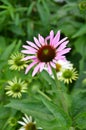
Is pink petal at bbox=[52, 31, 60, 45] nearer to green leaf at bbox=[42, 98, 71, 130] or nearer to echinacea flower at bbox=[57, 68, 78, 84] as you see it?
green leaf at bbox=[42, 98, 71, 130]

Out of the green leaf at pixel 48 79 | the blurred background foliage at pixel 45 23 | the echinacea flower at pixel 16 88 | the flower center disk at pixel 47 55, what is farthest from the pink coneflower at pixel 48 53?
the blurred background foliage at pixel 45 23

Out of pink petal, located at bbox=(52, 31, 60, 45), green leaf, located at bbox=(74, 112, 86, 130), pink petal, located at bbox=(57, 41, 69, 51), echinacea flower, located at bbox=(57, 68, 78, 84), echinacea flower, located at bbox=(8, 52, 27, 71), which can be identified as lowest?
green leaf, located at bbox=(74, 112, 86, 130)

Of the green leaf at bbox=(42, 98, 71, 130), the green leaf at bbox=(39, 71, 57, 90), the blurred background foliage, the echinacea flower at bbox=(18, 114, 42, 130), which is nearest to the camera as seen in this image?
the green leaf at bbox=(42, 98, 71, 130)

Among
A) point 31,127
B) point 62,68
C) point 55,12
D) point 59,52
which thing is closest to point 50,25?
point 55,12

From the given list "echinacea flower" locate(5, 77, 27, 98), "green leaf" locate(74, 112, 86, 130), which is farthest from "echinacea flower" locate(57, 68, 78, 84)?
"green leaf" locate(74, 112, 86, 130)

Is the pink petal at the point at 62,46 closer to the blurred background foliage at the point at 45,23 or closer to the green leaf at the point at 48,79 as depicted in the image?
the green leaf at the point at 48,79

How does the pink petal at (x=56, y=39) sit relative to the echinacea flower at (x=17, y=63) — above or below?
below

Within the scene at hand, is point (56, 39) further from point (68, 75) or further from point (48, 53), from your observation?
point (68, 75)

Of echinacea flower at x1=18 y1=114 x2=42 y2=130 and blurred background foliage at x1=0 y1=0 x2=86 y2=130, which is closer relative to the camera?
echinacea flower at x1=18 y1=114 x2=42 y2=130

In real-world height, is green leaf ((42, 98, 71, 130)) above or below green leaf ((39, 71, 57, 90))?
below

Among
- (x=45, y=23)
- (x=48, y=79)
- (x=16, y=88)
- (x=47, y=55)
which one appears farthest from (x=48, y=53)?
(x=45, y=23)
